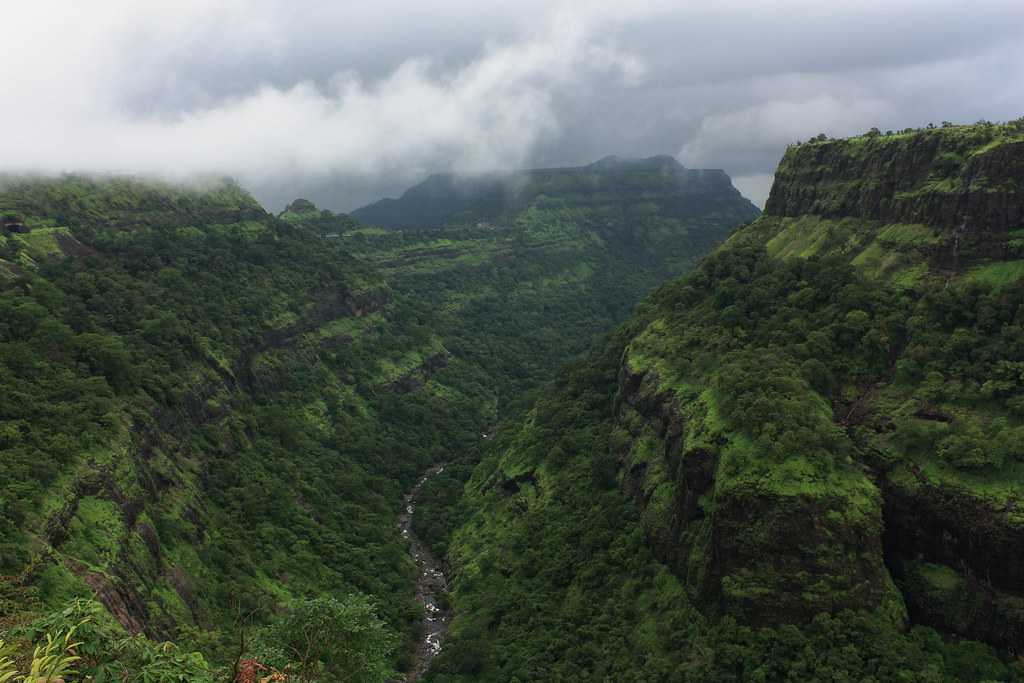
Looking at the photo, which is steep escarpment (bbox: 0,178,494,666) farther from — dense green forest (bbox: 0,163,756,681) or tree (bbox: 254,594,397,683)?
tree (bbox: 254,594,397,683)

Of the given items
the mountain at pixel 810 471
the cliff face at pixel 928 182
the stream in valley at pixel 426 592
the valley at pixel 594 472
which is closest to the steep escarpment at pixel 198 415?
the valley at pixel 594 472

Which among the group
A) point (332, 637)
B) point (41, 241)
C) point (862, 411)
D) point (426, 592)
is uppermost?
point (41, 241)

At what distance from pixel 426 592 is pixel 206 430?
35255 millimetres

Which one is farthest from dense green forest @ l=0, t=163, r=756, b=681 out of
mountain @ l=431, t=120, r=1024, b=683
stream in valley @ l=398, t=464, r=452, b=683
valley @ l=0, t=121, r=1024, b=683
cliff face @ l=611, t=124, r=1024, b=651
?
cliff face @ l=611, t=124, r=1024, b=651

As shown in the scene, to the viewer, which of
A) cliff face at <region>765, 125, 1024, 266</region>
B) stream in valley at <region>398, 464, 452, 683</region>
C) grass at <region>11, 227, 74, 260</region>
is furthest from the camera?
grass at <region>11, 227, 74, 260</region>

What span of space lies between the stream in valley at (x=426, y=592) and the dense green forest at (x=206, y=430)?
2404 mm

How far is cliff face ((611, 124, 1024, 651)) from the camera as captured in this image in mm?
48125

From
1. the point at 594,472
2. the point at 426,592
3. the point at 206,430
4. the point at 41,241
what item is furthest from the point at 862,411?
the point at 41,241

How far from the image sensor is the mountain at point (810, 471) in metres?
47.3

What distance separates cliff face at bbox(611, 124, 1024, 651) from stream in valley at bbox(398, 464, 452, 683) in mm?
27882

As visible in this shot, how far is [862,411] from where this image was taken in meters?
58.8

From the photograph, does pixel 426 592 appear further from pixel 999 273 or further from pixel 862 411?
pixel 999 273

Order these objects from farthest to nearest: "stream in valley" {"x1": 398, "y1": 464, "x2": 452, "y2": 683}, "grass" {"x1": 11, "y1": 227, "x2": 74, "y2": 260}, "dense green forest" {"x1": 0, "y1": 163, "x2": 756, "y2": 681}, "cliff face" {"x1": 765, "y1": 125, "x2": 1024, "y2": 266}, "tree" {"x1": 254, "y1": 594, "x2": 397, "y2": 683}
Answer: "grass" {"x1": 11, "y1": 227, "x2": 74, "y2": 260}, "stream in valley" {"x1": 398, "y1": 464, "x2": 452, "y2": 683}, "cliff face" {"x1": 765, "y1": 125, "x2": 1024, "y2": 266}, "dense green forest" {"x1": 0, "y1": 163, "x2": 756, "y2": 681}, "tree" {"x1": 254, "y1": 594, "x2": 397, "y2": 683}

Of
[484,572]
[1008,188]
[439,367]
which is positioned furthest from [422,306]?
[1008,188]
